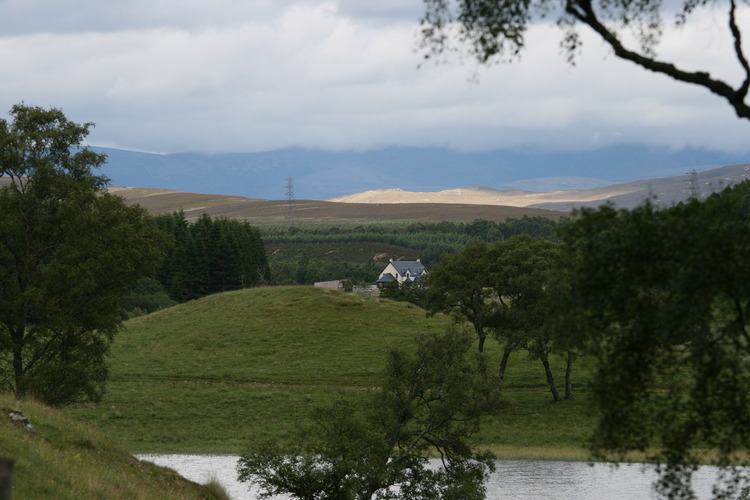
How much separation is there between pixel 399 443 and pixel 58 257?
19888mm

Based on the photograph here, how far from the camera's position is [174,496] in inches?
1075

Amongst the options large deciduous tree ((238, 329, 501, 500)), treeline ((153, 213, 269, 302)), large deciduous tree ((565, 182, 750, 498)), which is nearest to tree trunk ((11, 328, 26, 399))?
large deciduous tree ((238, 329, 501, 500))

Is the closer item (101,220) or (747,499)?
(747,499)

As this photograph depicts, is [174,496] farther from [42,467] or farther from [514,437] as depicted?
[514,437]

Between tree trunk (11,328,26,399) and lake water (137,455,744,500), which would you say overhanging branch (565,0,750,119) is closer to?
lake water (137,455,744,500)

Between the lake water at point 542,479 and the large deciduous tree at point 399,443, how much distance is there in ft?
23.8

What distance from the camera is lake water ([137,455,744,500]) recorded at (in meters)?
41.7

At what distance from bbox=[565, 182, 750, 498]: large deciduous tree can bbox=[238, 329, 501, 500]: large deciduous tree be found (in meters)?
17.7

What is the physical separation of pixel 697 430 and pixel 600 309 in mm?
2892

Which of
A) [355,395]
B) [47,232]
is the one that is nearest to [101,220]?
[47,232]

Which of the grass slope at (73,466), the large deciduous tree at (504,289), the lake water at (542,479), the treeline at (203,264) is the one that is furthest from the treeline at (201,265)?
the grass slope at (73,466)

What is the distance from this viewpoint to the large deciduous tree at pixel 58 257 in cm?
4075

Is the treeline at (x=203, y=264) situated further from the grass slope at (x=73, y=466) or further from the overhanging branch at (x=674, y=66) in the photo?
the overhanging branch at (x=674, y=66)

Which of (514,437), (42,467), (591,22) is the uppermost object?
(591,22)
